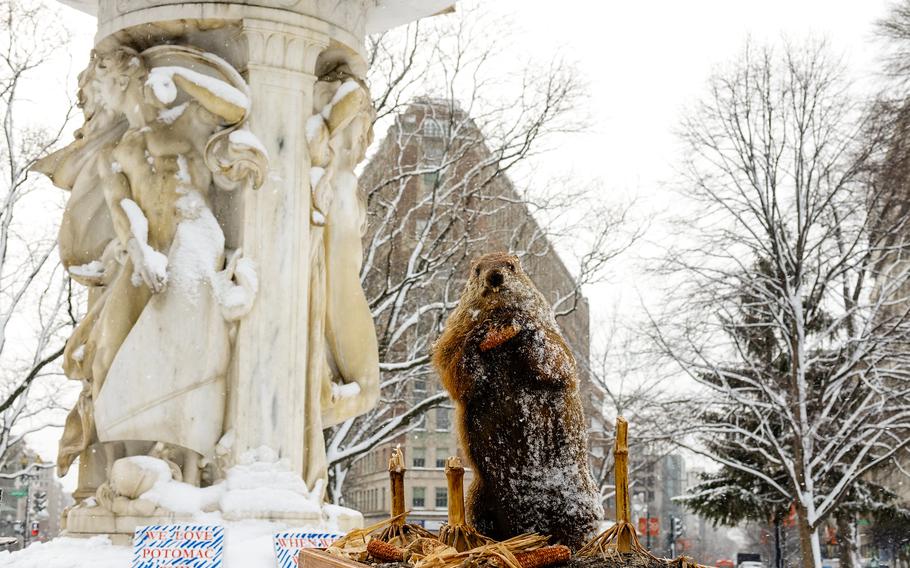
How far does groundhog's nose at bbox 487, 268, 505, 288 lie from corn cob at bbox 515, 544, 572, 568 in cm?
78

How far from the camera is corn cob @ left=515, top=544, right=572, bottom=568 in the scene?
6.45 ft

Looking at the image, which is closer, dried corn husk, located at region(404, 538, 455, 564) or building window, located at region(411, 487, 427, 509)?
dried corn husk, located at region(404, 538, 455, 564)

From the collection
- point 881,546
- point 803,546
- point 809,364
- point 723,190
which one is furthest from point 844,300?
point 881,546

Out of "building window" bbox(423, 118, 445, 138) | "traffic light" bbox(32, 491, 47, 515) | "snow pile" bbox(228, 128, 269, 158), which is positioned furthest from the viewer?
"traffic light" bbox(32, 491, 47, 515)

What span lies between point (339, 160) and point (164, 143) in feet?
4.47

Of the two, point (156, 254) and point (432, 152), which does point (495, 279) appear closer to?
point (156, 254)

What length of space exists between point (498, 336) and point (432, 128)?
1922cm

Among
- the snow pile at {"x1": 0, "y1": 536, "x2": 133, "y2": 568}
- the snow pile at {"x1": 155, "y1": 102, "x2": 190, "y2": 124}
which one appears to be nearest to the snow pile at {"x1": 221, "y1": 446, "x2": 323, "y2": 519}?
the snow pile at {"x1": 0, "y1": 536, "x2": 133, "y2": 568}

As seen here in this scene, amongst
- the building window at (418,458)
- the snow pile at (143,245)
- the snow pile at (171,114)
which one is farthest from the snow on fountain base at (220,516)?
the building window at (418,458)

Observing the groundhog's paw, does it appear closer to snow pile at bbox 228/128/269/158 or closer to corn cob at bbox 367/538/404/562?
corn cob at bbox 367/538/404/562

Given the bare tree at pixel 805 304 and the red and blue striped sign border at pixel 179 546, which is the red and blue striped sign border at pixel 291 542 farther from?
the bare tree at pixel 805 304

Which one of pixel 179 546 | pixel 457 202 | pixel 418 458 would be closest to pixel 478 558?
pixel 179 546

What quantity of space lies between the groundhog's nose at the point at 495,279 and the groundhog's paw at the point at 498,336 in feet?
0.44

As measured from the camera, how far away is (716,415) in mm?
23906
